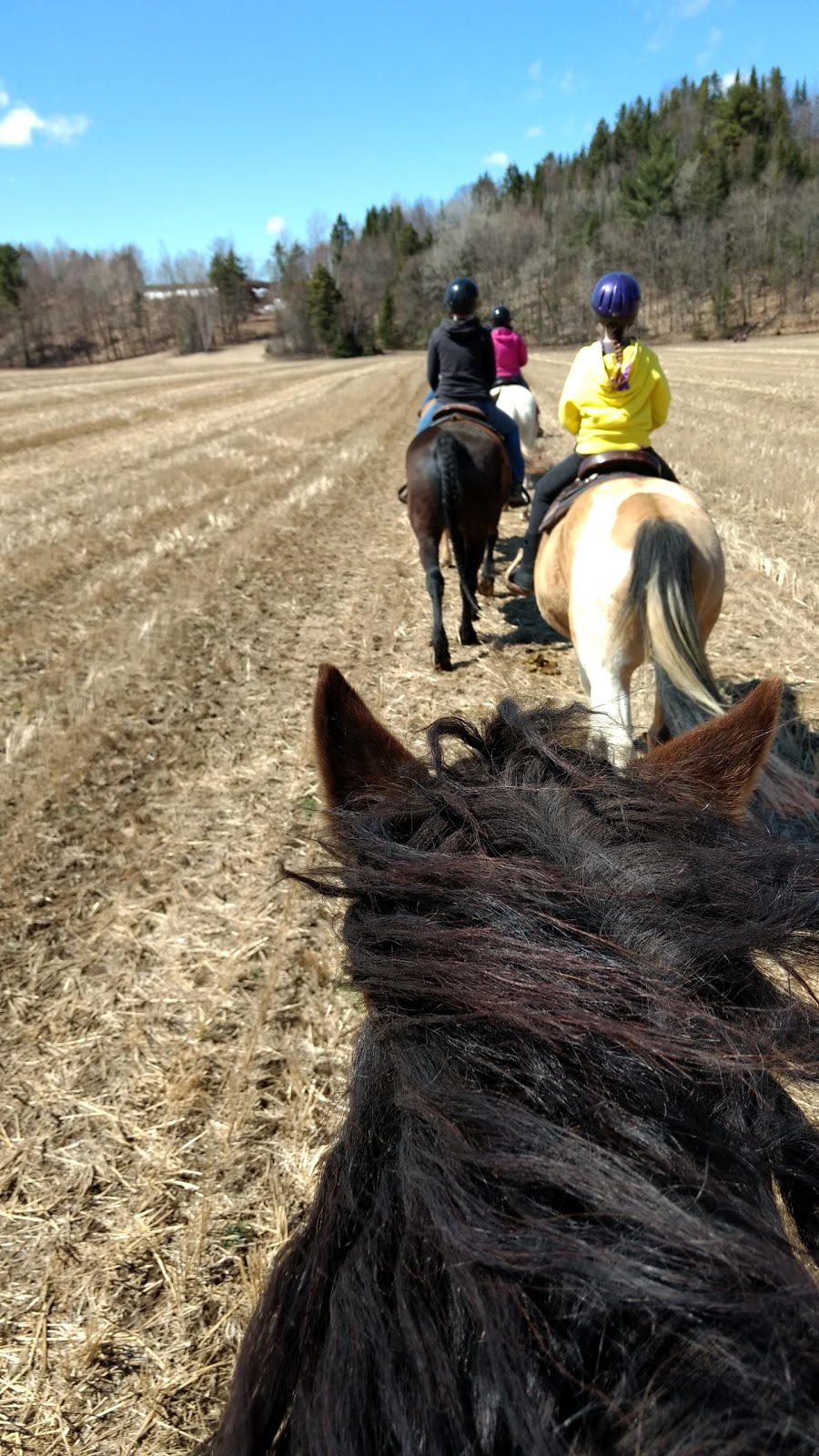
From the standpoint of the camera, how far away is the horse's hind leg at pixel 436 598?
609 cm

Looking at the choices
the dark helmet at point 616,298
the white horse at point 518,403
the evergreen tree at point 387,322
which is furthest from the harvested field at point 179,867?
the evergreen tree at point 387,322

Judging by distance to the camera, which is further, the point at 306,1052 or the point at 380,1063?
the point at 306,1052

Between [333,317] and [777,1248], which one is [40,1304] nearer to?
[777,1248]

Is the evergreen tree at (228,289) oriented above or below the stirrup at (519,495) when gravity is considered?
above

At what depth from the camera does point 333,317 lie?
7462cm

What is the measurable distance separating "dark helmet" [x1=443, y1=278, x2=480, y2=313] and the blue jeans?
698 millimetres

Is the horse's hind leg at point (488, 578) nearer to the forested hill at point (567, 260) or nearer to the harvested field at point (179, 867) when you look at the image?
the harvested field at point (179, 867)

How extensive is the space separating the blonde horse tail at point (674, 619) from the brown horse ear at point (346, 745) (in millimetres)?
2056

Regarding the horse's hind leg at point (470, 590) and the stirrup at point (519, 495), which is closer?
the horse's hind leg at point (470, 590)

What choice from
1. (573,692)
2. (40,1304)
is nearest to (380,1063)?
(40,1304)

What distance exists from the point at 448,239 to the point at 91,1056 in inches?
3733

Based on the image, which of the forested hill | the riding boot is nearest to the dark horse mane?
the riding boot

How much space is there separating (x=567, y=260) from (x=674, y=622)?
7819cm

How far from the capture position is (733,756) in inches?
61.2
